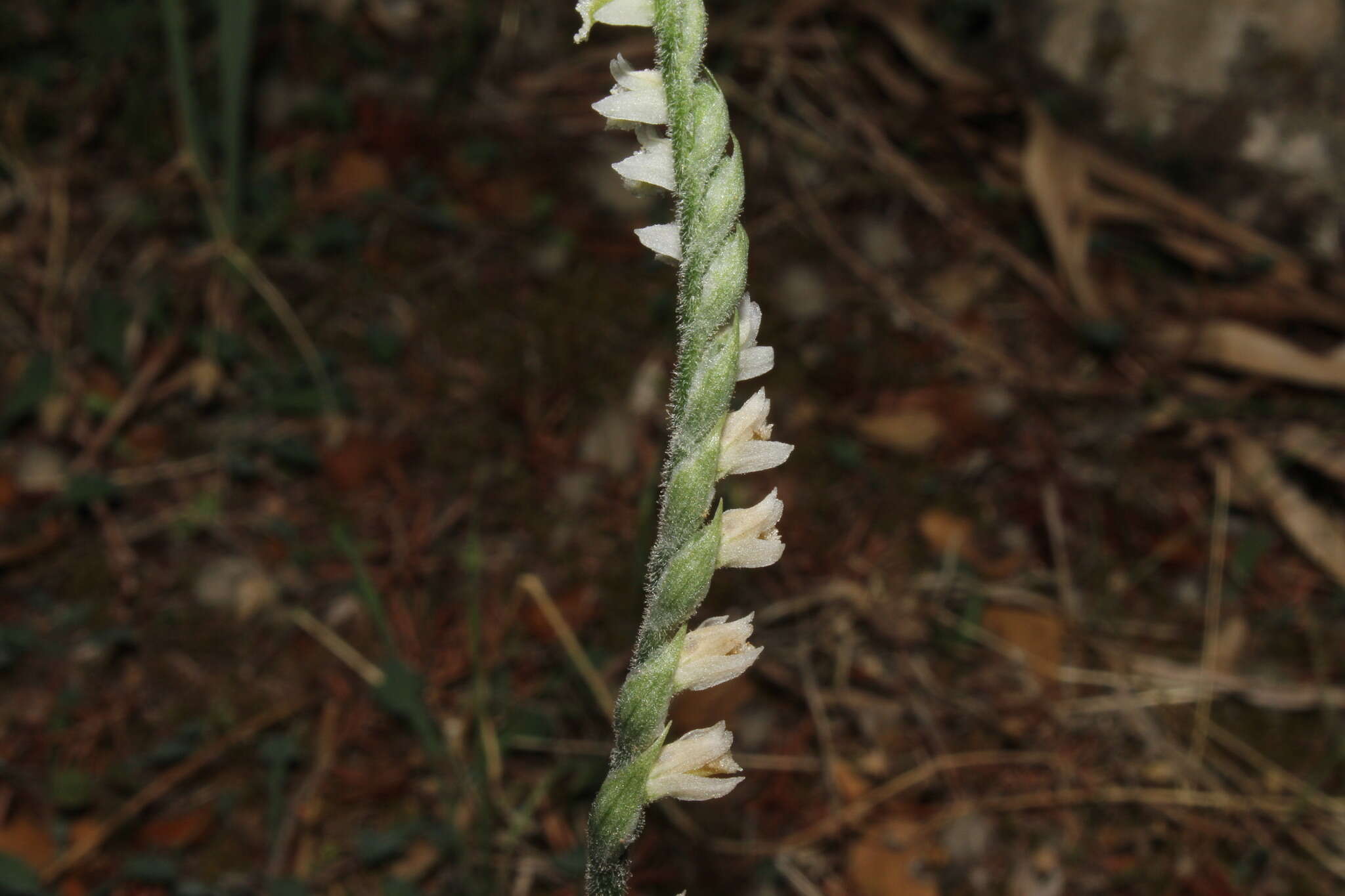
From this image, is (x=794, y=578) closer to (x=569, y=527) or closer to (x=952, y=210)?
(x=569, y=527)

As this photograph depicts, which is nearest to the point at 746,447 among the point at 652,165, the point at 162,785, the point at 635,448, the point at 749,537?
the point at 749,537

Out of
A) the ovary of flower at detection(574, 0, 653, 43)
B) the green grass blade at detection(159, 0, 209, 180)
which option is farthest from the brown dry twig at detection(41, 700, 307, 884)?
the ovary of flower at detection(574, 0, 653, 43)

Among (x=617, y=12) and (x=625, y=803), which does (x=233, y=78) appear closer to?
(x=617, y=12)

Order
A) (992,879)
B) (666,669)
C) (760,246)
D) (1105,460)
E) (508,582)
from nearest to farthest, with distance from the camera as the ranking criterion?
(666,669) < (992,879) < (508,582) < (1105,460) < (760,246)

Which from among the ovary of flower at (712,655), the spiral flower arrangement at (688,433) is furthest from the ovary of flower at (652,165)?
the ovary of flower at (712,655)

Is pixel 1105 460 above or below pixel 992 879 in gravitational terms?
above

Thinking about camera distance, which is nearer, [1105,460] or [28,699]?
[28,699]

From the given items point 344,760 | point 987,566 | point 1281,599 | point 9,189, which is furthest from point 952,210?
point 9,189
